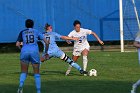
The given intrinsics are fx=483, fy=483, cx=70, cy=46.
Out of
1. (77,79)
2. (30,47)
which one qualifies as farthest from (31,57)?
(77,79)

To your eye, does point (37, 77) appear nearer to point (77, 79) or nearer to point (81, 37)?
point (77, 79)

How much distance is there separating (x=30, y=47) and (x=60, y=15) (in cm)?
2024

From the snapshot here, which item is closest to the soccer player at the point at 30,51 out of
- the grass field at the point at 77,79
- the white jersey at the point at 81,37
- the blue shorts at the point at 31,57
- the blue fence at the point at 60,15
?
the blue shorts at the point at 31,57

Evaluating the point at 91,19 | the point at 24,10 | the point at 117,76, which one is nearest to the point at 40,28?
the point at 24,10

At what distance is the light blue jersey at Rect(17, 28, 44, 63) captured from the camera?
41.5 ft

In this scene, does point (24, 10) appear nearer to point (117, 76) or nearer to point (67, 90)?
point (117, 76)

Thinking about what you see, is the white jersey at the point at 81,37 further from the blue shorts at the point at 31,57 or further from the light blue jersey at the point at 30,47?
the blue shorts at the point at 31,57

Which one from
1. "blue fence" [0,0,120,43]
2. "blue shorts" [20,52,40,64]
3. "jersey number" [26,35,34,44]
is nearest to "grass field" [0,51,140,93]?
"blue shorts" [20,52,40,64]

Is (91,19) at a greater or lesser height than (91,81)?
greater

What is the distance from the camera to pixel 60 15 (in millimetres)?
32844

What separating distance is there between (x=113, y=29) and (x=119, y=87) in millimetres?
19511

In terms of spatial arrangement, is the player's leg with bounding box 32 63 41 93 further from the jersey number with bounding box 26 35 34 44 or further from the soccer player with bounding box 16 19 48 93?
the jersey number with bounding box 26 35 34 44

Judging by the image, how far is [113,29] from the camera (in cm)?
3331

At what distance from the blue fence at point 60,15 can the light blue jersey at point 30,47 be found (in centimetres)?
1944
